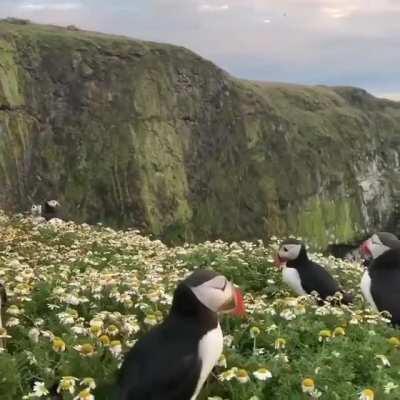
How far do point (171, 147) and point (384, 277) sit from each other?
48.6 m

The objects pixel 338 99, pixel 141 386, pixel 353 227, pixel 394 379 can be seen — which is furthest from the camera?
pixel 338 99

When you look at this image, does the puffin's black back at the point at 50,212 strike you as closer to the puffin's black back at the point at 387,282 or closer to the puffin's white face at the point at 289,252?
the puffin's white face at the point at 289,252

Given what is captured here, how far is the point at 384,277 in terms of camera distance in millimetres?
10500

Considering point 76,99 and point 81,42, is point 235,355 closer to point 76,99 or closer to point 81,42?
point 76,99

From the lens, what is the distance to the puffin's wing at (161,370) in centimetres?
608

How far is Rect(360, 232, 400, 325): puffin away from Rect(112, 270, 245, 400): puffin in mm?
4117

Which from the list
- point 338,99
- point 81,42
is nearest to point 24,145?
point 81,42

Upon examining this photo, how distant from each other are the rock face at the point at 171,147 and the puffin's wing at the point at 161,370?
1191 inches

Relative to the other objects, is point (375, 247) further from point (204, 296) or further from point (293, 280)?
point (204, 296)

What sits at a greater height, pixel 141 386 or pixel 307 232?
pixel 141 386

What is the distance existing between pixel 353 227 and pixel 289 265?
70.0 meters

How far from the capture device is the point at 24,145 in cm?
4231

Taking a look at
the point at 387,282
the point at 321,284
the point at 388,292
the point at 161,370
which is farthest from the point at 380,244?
the point at 161,370

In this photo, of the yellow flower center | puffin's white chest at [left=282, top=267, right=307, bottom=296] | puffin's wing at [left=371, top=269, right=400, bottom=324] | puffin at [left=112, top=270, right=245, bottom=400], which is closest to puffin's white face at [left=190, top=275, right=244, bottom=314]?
puffin at [left=112, top=270, right=245, bottom=400]
